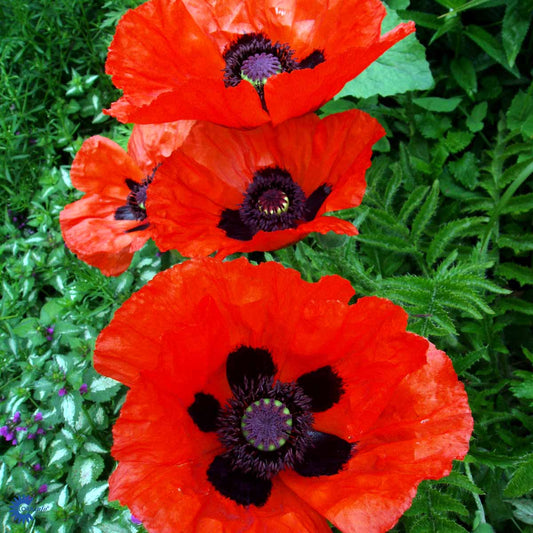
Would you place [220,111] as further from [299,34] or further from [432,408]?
[432,408]

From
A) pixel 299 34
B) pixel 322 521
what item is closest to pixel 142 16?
pixel 299 34

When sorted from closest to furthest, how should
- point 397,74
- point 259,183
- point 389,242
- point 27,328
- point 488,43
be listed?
1. point 259,183
2. point 389,242
3. point 397,74
4. point 488,43
5. point 27,328

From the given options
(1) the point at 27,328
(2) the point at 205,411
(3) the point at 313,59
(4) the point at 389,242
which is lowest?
(1) the point at 27,328

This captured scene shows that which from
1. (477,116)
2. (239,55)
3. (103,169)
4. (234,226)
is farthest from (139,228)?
(477,116)

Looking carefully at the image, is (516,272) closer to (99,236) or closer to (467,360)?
(467,360)

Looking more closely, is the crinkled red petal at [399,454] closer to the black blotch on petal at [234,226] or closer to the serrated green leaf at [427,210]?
the black blotch on petal at [234,226]

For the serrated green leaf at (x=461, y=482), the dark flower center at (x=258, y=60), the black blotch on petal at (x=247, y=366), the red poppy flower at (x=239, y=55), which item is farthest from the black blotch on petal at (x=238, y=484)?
the dark flower center at (x=258, y=60)
